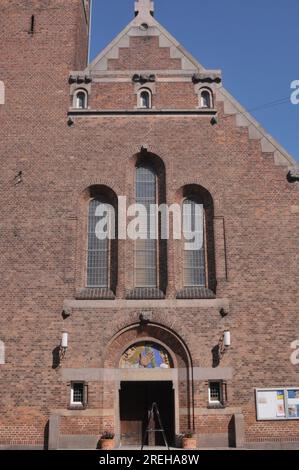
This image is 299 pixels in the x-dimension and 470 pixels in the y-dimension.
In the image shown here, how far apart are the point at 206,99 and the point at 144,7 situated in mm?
5188

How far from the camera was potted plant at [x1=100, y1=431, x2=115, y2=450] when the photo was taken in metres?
16.6

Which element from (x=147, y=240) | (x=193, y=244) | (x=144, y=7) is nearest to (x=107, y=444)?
(x=147, y=240)

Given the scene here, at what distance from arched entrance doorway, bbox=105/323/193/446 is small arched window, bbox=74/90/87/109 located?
28.4 feet

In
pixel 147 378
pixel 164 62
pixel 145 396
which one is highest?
pixel 164 62

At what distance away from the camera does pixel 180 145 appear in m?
20.0

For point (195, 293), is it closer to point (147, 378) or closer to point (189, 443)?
A: point (147, 378)

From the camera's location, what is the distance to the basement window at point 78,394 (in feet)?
57.1

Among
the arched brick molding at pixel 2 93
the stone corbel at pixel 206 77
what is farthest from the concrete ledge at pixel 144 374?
the stone corbel at pixel 206 77

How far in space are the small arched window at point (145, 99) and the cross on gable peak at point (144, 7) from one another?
3823 mm

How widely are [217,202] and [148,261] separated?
3.24 m

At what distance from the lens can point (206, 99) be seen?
20781 millimetres

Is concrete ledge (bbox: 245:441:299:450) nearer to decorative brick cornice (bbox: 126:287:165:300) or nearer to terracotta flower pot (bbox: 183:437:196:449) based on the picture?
terracotta flower pot (bbox: 183:437:196:449)

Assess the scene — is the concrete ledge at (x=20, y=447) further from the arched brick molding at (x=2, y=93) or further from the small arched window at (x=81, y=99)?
the arched brick molding at (x=2, y=93)
